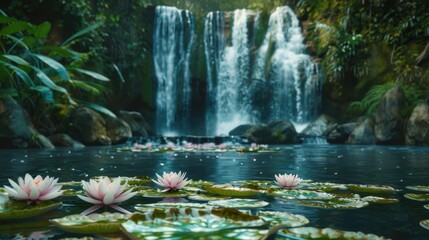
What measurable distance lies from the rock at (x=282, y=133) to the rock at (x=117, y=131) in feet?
13.2

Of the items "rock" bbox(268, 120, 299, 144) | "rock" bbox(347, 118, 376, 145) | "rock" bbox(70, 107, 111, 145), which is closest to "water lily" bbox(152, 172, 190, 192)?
"rock" bbox(70, 107, 111, 145)

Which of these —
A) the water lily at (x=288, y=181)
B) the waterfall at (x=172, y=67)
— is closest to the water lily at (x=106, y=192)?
the water lily at (x=288, y=181)

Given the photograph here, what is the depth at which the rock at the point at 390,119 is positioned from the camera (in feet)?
38.3

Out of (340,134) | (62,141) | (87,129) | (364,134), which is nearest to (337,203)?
(62,141)

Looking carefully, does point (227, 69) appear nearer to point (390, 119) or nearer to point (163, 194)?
point (390, 119)

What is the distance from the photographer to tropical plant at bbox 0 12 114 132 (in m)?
8.15

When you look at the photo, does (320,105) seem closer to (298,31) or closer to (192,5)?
(298,31)

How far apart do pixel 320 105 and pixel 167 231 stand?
1579cm

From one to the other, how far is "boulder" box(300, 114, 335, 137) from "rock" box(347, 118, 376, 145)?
4.96ft

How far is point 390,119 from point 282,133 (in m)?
2.85

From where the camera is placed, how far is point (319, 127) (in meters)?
14.6

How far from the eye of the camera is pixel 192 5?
26531mm

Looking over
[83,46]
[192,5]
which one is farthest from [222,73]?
[192,5]

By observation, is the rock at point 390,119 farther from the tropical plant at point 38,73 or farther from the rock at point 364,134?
the tropical plant at point 38,73
